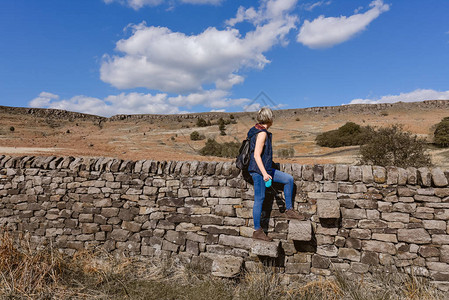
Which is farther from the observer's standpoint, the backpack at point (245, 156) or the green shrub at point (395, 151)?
the green shrub at point (395, 151)

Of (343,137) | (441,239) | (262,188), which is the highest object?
(343,137)

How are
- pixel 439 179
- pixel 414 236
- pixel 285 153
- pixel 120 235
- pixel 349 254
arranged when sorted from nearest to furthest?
pixel 439 179 → pixel 414 236 → pixel 349 254 → pixel 120 235 → pixel 285 153

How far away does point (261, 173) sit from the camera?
4.51 m

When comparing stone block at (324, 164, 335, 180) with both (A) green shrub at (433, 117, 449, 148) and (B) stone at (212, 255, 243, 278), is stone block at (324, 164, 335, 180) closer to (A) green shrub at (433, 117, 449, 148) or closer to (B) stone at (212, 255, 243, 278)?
(B) stone at (212, 255, 243, 278)

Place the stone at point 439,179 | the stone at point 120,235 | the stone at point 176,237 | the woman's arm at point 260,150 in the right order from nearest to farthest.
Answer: the stone at point 439,179 < the woman's arm at point 260,150 < the stone at point 176,237 < the stone at point 120,235

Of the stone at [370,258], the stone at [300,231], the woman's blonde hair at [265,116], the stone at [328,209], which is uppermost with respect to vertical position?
the woman's blonde hair at [265,116]

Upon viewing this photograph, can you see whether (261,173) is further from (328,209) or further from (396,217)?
(396,217)

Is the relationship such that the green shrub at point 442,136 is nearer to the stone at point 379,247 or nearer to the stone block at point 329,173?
the stone at point 379,247

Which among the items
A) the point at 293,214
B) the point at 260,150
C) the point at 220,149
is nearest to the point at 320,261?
the point at 293,214

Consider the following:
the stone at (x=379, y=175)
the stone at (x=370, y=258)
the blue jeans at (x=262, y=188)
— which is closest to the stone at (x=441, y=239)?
the stone at (x=370, y=258)

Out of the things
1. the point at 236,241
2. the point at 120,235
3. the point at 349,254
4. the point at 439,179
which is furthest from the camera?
the point at 120,235

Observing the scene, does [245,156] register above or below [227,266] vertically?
above

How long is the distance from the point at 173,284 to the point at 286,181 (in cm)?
255

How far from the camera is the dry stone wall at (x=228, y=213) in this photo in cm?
437
